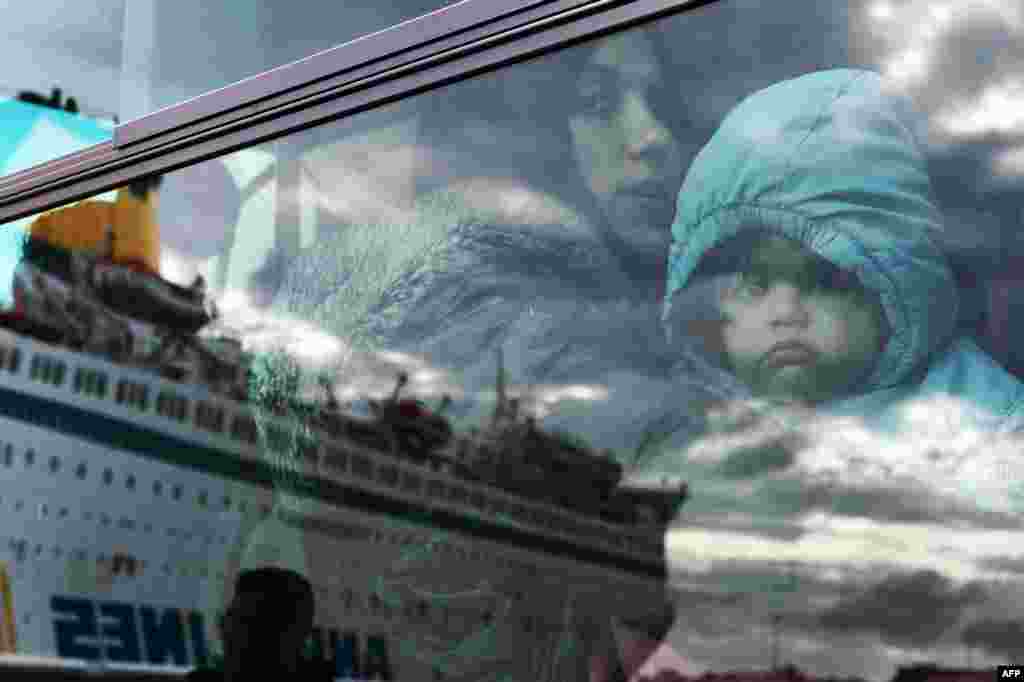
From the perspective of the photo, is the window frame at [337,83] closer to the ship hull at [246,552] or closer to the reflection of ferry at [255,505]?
the reflection of ferry at [255,505]

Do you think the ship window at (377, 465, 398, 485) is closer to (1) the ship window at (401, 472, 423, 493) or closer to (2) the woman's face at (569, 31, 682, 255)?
(1) the ship window at (401, 472, 423, 493)

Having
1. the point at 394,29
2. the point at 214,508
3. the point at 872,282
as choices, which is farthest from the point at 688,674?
the point at 394,29

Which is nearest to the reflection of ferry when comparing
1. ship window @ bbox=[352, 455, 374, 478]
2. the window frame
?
ship window @ bbox=[352, 455, 374, 478]

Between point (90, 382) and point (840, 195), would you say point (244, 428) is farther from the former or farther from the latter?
point (840, 195)

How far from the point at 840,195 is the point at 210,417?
76 centimetres

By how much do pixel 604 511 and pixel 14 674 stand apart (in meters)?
0.87

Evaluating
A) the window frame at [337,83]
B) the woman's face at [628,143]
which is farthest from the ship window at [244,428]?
the woman's face at [628,143]

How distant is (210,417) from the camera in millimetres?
1537

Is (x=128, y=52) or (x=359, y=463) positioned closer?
(x=359, y=463)

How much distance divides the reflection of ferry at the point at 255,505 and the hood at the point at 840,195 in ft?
0.73

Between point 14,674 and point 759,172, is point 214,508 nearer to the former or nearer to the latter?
point 14,674

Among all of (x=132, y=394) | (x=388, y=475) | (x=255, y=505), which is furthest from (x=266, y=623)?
(x=132, y=394)

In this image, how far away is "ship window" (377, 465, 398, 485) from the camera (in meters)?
1.37

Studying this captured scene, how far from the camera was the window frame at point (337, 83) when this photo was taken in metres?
1.29
